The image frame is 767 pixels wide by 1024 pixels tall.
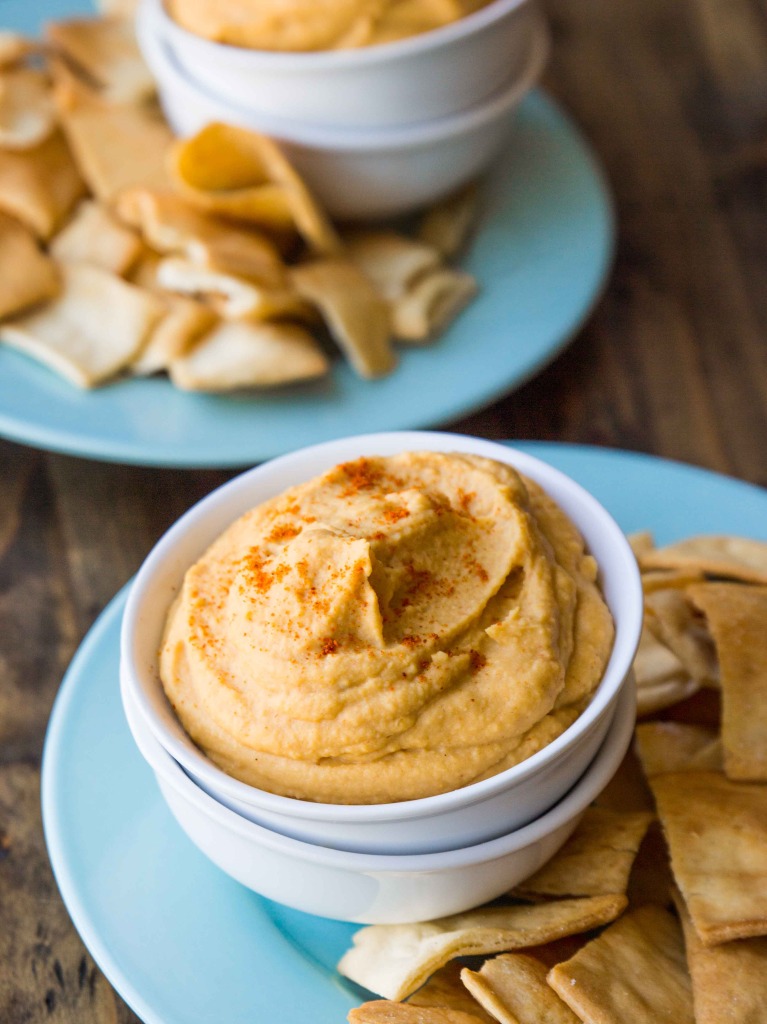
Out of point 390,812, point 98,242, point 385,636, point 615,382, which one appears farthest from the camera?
point 615,382

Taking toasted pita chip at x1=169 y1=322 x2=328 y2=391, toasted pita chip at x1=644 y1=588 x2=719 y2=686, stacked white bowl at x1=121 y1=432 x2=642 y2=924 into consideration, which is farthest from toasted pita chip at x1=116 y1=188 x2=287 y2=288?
toasted pita chip at x1=644 y1=588 x2=719 y2=686

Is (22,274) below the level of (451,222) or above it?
above

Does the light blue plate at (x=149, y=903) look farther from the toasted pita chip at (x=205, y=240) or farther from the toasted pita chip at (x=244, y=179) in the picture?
the toasted pita chip at (x=244, y=179)

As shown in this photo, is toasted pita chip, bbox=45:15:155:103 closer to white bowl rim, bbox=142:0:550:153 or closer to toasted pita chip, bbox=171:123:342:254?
white bowl rim, bbox=142:0:550:153

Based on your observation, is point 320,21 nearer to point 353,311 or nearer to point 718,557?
point 353,311

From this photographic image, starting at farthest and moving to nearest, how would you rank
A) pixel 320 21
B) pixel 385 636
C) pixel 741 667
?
pixel 320 21 < pixel 741 667 < pixel 385 636

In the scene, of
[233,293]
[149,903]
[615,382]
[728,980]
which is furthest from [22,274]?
[728,980]
